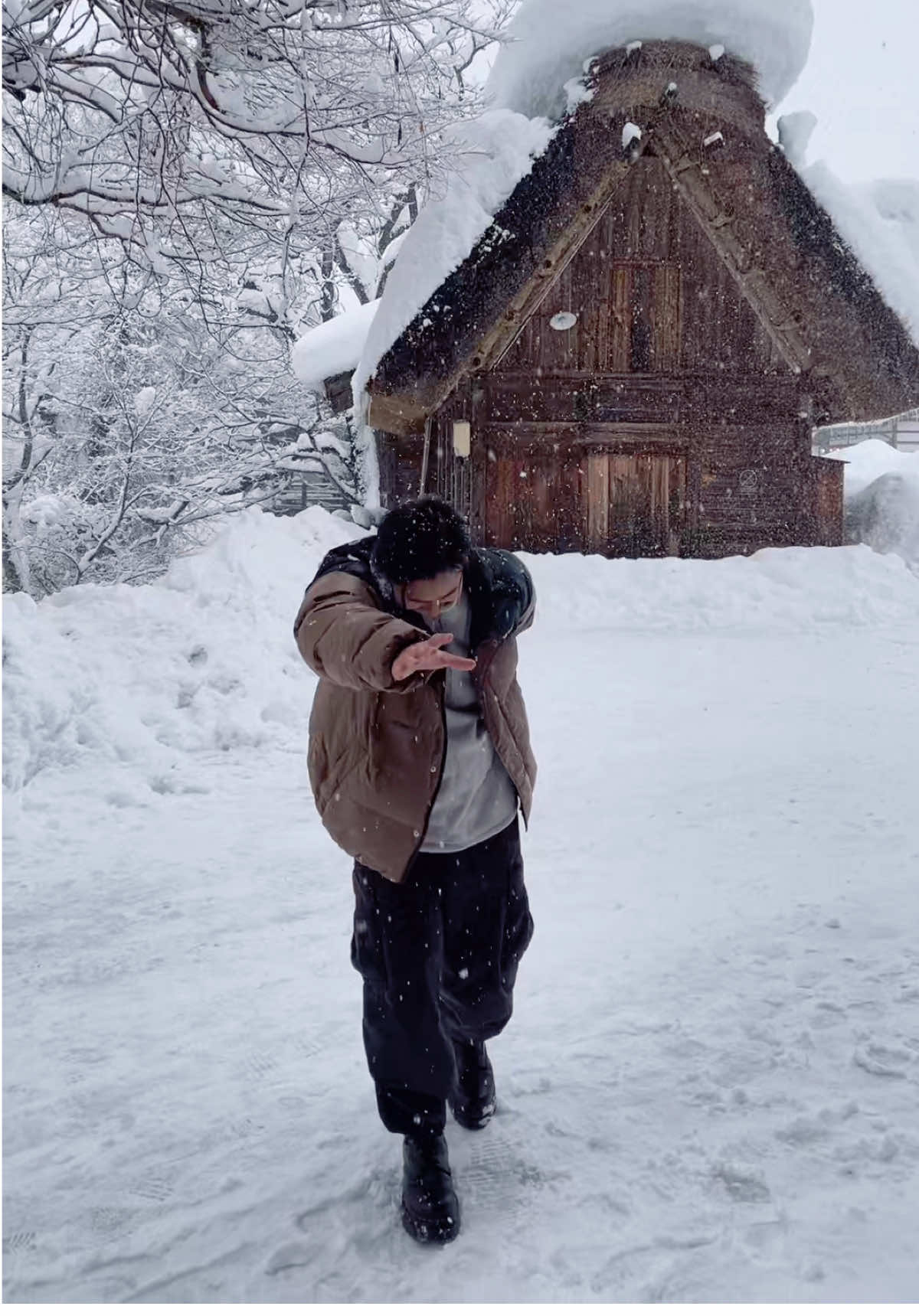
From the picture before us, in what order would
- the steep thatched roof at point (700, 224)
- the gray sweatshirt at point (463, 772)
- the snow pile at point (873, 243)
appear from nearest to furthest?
the gray sweatshirt at point (463, 772)
the steep thatched roof at point (700, 224)
the snow pile at point (873, 243)

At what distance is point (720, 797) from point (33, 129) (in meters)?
4.62

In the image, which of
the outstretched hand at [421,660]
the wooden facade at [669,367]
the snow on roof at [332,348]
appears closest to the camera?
the outstretched hand at [421,660]

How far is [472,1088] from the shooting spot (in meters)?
2.12

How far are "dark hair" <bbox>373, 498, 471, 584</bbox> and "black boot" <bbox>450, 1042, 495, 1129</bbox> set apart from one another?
Answer: 112cm

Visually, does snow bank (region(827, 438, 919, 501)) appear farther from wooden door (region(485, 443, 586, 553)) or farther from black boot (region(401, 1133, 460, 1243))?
black boot (region(401, 1133, 460, 1243))

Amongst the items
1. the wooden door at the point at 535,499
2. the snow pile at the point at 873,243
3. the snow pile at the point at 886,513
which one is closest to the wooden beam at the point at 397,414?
the wooden door at the point at 535,499

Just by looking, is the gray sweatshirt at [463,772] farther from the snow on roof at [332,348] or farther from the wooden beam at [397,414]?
the snow on roof at [332,348]

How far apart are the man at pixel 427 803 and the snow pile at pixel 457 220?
6.97 metres

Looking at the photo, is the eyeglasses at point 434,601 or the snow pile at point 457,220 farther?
the snow pile at point 457,220

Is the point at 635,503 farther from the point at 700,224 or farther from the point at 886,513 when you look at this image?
the point at 886,513

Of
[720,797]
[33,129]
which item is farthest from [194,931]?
[33,129]

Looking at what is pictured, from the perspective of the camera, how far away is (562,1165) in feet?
6.52

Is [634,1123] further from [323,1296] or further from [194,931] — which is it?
[194,931]

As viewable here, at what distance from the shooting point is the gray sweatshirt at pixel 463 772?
77.7 inches
